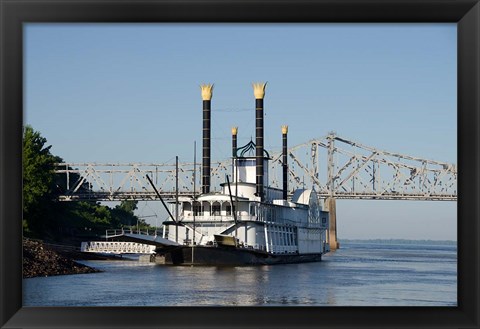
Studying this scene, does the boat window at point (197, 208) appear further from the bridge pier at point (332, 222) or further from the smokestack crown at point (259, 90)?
the bridge pier at point (332, 222)

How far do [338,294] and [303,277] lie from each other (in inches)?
288

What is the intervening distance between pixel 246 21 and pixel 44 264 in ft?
64.0

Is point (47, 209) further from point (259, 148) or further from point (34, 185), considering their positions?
point (259, 148)

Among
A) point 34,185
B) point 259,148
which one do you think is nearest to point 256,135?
point 259,148

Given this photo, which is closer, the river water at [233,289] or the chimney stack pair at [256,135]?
the river water at [233,289]

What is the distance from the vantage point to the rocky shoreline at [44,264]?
22438mm

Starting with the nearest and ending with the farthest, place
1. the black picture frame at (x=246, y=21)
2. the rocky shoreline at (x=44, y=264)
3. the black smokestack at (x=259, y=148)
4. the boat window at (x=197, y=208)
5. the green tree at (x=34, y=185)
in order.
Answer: the black picture frame at (x=246, y=21)
the rocky shoreline at (x=44, y=264)
the boat window at (x=197, y=208)
the black smokestack at (x=259, y=148)
the green tree at (x=34, y=185)

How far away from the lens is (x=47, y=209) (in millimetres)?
42906

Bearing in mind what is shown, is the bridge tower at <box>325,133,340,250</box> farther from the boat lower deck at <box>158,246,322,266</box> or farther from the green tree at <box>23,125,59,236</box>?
the boat lower deck at <box>158,246,322,266</box>

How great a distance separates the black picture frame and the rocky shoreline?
16896 mm

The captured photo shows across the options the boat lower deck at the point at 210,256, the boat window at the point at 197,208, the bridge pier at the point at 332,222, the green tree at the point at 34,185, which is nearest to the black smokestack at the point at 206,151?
the boat window at the point at 197,208

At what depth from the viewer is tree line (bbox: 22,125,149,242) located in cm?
3869

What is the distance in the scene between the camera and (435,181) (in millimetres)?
71000

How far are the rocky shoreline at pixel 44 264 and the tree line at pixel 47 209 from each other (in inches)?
225
